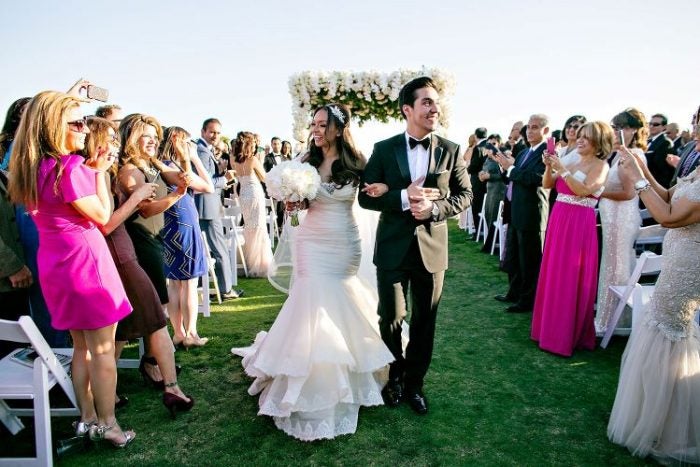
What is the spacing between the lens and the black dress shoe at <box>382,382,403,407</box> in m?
3.58

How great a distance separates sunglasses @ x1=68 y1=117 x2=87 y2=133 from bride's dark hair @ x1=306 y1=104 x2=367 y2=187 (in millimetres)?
1700

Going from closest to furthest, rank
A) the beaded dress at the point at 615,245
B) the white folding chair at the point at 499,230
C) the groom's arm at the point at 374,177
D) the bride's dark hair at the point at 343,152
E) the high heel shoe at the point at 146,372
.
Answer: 1. the groom's arm at the point at 374,177
2. the bride's dark hair at the point at 343,152
3. the high heel shoe at the point at 146,372
4. the beaded dress at the point at 615,245
5. the white folding chair at the point at 499,230

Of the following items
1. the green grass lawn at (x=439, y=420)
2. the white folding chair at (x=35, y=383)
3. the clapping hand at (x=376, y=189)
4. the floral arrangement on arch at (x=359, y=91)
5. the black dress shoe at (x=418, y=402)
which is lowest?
the green grass lawn at (x=439, y=420)

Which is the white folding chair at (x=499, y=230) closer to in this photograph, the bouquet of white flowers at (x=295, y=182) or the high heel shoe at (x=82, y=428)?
the bouquet of white flowers at (x=295, y=182)

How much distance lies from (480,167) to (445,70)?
2.86 m

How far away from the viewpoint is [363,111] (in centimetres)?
839

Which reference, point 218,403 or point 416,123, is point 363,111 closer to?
point 416,123

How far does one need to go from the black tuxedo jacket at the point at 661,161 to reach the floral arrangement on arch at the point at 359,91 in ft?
11.7

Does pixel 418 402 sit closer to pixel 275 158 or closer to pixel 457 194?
pixel 457 194

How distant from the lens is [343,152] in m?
3.79

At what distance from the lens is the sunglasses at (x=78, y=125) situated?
8.84 feet

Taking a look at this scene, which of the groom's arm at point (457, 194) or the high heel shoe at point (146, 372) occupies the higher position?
the groom's arm at point (457, 194)

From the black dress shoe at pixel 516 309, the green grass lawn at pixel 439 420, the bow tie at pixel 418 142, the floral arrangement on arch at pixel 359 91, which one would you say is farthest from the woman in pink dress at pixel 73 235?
the floral arrangement on arch at pixel 359 91

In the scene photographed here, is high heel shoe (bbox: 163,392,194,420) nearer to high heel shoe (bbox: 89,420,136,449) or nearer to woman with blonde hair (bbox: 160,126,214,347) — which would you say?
high heel shoe (bbox: 89,420,136,449)
